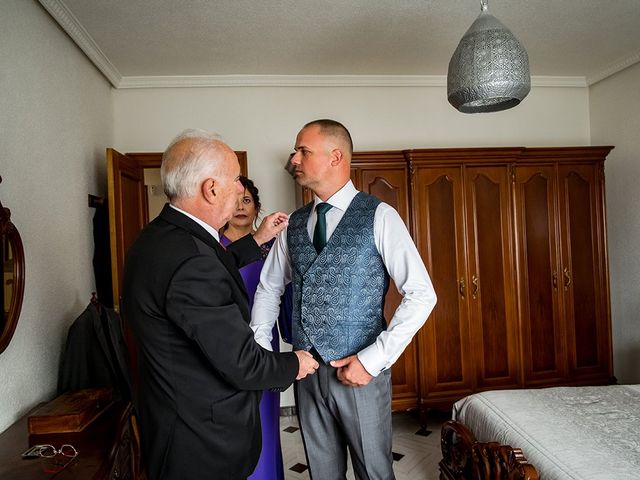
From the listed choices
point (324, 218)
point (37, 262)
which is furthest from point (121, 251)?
point (324, 218)

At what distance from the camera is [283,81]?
3.92 metres

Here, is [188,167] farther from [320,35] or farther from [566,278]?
[566,278]

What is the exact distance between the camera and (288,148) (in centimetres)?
398

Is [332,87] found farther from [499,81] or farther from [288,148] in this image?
[499,81]

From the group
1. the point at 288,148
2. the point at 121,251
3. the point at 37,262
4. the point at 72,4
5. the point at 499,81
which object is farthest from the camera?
the point at 288,148

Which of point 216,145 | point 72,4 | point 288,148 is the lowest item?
point 216,145

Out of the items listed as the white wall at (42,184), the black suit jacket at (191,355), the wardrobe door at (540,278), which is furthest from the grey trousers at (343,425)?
the wardrobe door at (540,278)

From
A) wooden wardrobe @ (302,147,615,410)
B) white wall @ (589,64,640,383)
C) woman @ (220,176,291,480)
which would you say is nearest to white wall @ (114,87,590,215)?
white wall @ (589,64,640,383)

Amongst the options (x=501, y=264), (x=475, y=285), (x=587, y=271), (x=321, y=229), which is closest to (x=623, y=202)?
(x=587, y=271)

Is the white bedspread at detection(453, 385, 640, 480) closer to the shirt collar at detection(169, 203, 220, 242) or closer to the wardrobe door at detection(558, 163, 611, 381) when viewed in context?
the shirt collar at detection(169, 203, 220, 242)

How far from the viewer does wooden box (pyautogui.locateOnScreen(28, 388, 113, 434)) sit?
1790mm

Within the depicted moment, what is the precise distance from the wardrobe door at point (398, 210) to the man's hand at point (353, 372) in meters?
1.92

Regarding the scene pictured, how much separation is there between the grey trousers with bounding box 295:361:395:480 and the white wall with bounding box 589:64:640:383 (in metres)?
3.18

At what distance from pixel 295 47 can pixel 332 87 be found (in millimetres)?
738
